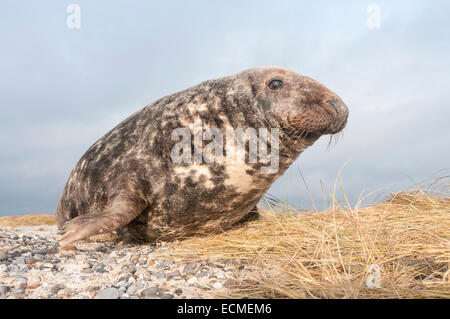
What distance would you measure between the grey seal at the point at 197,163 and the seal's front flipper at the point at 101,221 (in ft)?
0.04

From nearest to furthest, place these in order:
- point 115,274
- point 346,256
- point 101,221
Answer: point 346,256, point 115,274, point 101,221

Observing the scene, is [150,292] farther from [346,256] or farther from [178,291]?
[346,256]

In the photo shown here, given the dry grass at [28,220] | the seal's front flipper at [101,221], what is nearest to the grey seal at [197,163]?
the seal's front flipper at [101,221]

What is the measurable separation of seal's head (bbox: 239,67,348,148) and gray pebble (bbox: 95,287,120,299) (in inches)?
104

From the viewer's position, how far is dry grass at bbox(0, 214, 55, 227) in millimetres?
13064

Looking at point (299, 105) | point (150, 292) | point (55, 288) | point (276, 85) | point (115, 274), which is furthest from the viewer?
point (276, 85)

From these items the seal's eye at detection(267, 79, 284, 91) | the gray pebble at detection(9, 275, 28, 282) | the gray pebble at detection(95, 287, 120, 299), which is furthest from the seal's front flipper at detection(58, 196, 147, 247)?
the seal's eye at detection(267, 79, 284, 91)

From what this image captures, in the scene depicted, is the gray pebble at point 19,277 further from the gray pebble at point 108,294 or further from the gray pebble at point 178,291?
the gray pebble at point 178,291

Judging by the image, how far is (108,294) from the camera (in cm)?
319

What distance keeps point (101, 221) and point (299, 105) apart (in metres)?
2.73

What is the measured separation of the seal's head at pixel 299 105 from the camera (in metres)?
4.50

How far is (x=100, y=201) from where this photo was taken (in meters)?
5.25

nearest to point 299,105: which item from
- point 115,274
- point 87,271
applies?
point 115,274

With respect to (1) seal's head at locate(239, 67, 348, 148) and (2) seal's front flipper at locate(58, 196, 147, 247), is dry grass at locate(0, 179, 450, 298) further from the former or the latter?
(1) seal's head at locate(239, 67, 348, 148)
